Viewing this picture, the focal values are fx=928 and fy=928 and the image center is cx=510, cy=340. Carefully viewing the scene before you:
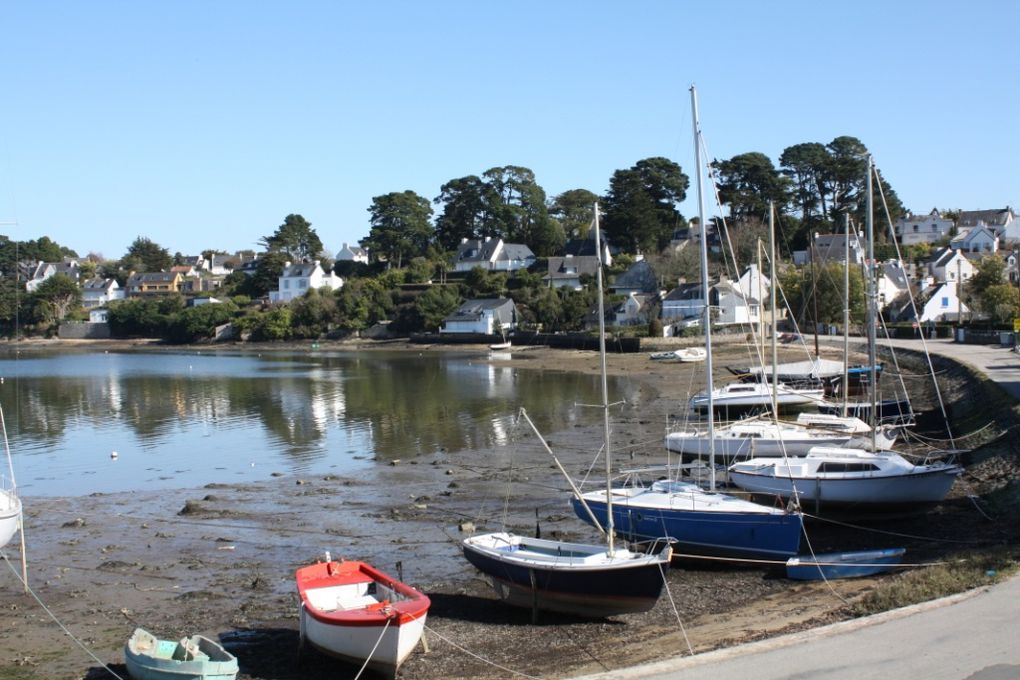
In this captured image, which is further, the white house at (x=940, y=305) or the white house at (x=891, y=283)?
the white house at (x=891, y=283)

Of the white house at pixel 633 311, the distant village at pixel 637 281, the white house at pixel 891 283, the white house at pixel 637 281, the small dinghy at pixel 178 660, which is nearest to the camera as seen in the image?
the small dinghy at pixel 178 660

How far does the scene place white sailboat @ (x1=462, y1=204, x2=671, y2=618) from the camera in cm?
1570

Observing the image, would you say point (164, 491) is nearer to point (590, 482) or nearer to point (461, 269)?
point (590, 482)

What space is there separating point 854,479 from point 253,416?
114ft

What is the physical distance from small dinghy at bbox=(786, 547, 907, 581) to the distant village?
1768 inches

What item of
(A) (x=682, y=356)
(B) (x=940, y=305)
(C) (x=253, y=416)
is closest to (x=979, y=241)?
(B) (x=940, y=305)

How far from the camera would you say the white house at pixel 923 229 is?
12412cm

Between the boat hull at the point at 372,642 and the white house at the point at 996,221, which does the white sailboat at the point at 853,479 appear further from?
the white house at the point at 996,221

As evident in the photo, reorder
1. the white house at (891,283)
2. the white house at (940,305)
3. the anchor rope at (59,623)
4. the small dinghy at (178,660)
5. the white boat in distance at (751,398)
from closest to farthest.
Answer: the small dinghy at (178,660)
the anchor rope at (59,623)
the white boat in distance at (751,398)
the white house at (940,305)
the white house at (891,283)

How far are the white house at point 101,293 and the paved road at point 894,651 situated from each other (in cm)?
16886

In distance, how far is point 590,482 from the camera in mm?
26641

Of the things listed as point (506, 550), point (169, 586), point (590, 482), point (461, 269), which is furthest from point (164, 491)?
point (461, 269)

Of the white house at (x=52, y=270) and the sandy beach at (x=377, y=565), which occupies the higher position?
the white house at (x=52, y=270)

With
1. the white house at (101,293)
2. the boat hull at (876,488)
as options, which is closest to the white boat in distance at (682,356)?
the boat hull at (876,488)
